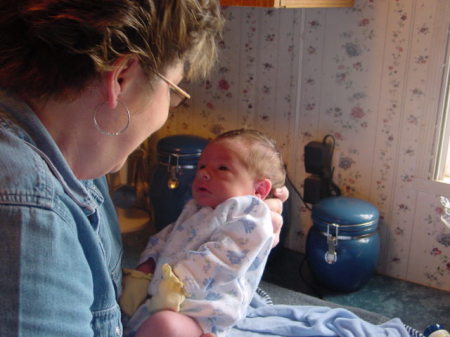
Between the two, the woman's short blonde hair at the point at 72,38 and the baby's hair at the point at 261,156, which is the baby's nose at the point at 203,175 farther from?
the woman's short blonde hair at the point at 72,38

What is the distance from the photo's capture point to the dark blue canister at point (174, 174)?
1814mm

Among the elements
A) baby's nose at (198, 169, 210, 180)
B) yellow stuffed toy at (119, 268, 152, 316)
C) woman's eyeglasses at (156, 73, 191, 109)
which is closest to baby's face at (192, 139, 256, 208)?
baby's nose at (198, 169, 210, 180)

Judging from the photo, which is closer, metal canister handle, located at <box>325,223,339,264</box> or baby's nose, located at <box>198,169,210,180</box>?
baby's nose, located at <box>198,169,210,180</box>

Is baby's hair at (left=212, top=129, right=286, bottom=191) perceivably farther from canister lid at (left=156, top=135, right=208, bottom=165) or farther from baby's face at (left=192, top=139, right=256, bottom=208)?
canister lid at (left=156, top=135, right=208, bottom=165)

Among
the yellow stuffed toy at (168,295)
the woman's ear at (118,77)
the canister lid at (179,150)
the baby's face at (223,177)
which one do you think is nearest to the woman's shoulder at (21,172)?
the woman's ear at (118,77)

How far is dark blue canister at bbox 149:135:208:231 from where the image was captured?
1.81 meters

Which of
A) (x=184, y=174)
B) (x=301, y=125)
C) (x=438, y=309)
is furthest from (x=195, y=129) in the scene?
(x=438, y=309)

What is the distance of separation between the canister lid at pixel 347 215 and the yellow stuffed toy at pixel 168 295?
713mm

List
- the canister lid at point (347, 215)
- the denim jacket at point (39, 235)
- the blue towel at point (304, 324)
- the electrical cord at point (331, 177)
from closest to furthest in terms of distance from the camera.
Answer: the denim jacket at point (39, 235) < the blue towel at point (304, 324) < the canister lid at point (347, 215) < the electrical cord at point (331, 177)

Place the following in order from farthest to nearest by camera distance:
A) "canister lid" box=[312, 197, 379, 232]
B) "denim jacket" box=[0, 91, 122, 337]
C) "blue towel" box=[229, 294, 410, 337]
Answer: "canister lid" box=[312, 197, 379, 232]
"blue towel" box=[229, 294, 410, 337]
"denim jacket" box=[0, 91, 122, 337]

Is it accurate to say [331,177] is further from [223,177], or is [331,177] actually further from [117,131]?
[117,131]

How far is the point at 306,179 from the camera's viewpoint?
1.77m

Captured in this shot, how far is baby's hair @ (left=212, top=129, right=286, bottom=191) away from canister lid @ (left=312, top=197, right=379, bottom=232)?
0.35 meters

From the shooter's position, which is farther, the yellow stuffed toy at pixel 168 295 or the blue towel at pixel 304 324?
the blue towel at pixel 304 324
